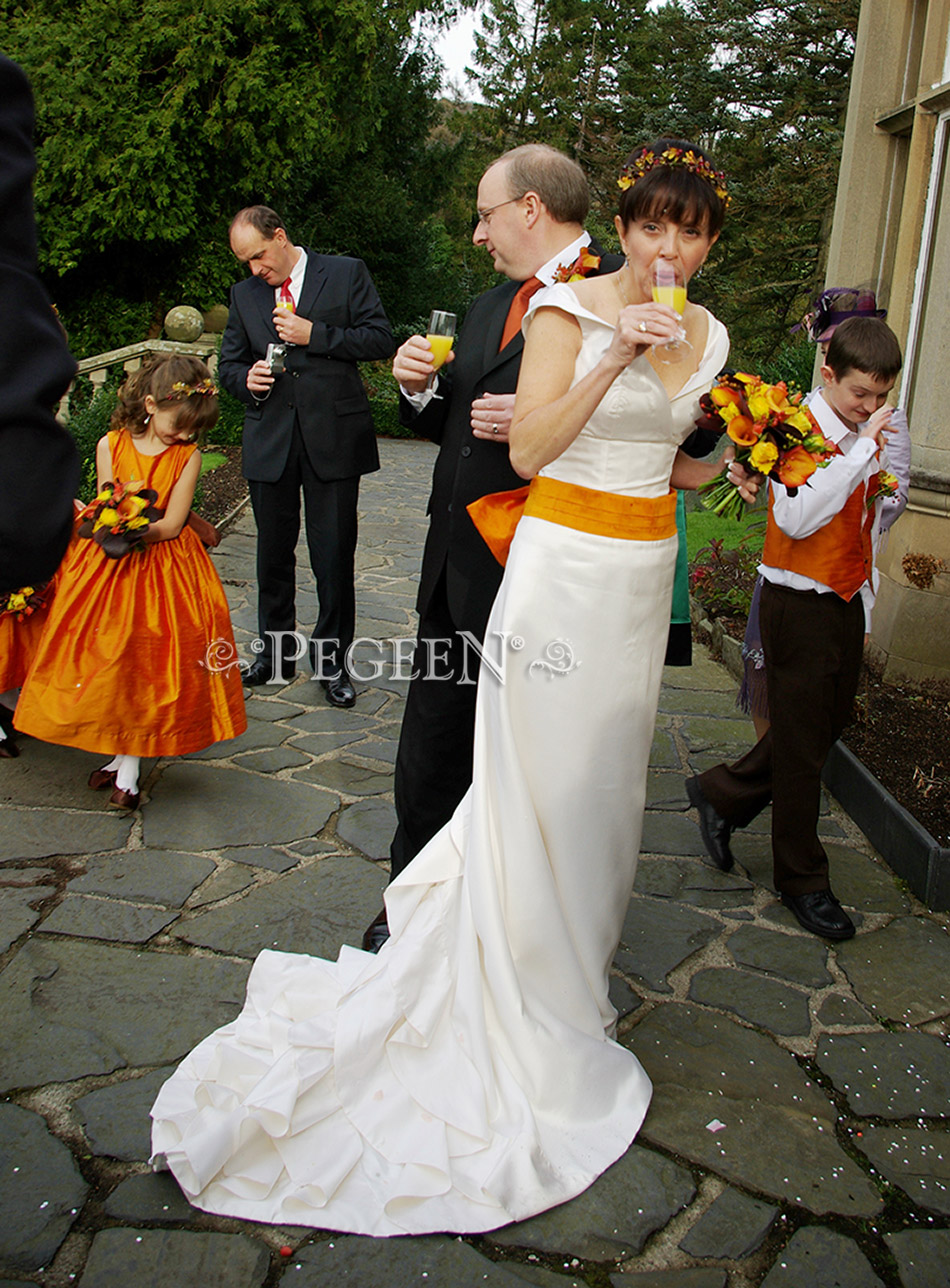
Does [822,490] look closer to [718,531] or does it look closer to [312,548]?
[312,548]

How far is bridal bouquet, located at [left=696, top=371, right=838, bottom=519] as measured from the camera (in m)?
2.81

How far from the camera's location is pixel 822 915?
12.6ft

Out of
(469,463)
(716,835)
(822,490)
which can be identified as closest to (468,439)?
(469,463)

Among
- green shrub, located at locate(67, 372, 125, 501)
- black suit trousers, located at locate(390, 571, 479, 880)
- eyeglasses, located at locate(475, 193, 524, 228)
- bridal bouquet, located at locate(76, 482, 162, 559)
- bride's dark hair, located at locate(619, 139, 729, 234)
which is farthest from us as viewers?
green shrub, located at locate(67, 372, 125, 501)

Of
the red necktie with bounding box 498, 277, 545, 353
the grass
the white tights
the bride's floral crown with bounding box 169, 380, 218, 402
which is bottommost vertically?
the white tights

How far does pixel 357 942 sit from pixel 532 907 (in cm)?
102

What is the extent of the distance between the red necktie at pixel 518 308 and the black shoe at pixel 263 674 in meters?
3.43

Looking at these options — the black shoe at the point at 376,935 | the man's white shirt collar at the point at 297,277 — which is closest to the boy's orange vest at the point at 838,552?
the black shoe at the point at 376,935

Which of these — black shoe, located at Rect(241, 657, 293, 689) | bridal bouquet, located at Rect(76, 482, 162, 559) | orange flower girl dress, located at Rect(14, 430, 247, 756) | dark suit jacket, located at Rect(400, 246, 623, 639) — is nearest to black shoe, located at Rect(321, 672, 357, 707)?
black shoe, located at Rect(241, 657, 293, 689)

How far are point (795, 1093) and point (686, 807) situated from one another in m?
2.00

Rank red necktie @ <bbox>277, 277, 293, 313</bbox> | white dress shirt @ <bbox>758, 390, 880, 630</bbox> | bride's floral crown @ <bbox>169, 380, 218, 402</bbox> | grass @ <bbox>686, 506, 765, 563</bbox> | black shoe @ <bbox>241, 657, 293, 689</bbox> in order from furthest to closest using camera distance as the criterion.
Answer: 1. grass @ <bbox>686, 506, 765, 563</bbox>
2. black shoe @ <bbox>241, 657, 293, 689</bbox>
3. red necktie @ <bbox>277, 277, 293, 313</bbox>
4. bride's floral crown @ <bbox>169, 380, 218, 402</bbox>
5. white dress shirt @ <bbox>758, 390, 880, 630</bbox>

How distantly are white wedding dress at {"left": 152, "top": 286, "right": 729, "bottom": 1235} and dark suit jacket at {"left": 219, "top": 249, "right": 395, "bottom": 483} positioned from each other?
11.0ft

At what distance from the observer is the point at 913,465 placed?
19.6ft

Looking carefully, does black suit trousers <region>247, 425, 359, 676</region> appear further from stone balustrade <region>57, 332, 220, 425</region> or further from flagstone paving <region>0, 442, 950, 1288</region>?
stone balustrade <region>57, 332, 220, 425</region>
